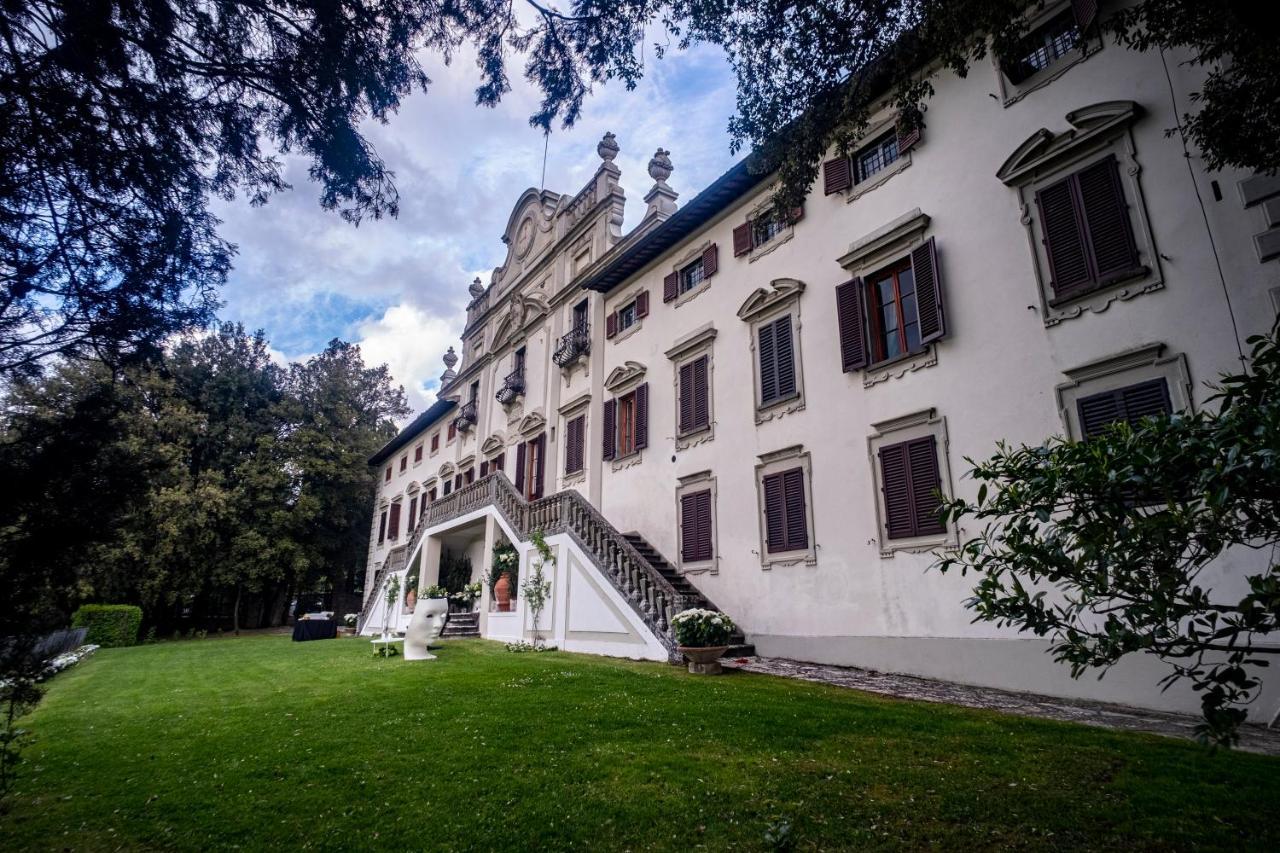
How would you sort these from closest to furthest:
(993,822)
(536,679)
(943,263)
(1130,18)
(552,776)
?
(993,822)
(552,776)
(1130,18)
(536,679)
(943,263)

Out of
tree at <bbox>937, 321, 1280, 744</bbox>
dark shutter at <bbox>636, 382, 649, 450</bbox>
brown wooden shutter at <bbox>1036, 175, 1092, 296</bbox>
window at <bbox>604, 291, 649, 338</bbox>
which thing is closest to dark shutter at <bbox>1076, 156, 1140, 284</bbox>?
brown wooden shutter at <bbox>1036, 175, 1092, 296</bbox>

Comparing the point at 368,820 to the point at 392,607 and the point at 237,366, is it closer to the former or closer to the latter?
the point at 392,607

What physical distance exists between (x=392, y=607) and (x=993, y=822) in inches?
924

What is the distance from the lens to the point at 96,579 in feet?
81.8

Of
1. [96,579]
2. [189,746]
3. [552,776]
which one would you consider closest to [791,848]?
[552,776]

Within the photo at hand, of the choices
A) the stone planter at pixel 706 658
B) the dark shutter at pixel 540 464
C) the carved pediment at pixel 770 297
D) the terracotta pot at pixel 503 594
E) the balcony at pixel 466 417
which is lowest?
the stone planter at pixel 706 658

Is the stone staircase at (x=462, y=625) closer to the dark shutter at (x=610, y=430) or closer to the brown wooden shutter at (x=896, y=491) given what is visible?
the dark shutter at (x=610, y=430)

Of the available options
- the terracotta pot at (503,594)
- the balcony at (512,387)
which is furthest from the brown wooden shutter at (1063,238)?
the balcony at (512,387)

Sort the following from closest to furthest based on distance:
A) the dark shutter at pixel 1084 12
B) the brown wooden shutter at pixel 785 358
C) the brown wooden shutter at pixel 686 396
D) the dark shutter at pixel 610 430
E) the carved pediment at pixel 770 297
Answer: the dark shutter at pixel 1084 12
the brown wooden shutter at pixel 785 358
the carved pediment at pixel 770 297
the brown wooden shutter at pixel 686 396
the dark shutter at pixel 610 430

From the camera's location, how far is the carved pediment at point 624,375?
16.6 metres

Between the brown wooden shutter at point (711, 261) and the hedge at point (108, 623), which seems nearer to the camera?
the brown wooden shutter at point (711, 261)

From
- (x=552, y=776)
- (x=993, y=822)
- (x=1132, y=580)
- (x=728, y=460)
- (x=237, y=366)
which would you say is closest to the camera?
(x=1132, y=580)

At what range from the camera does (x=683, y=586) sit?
1362 centimetres

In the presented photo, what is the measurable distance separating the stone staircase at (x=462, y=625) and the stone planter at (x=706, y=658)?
10.0m
